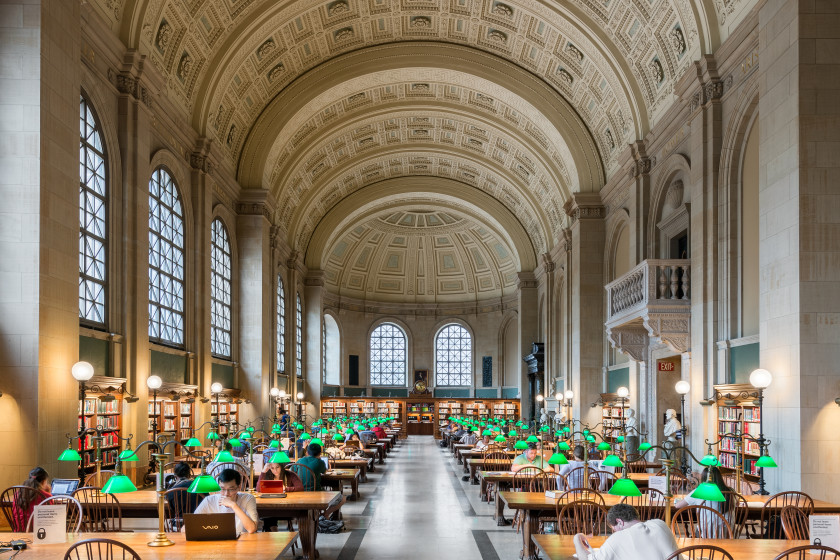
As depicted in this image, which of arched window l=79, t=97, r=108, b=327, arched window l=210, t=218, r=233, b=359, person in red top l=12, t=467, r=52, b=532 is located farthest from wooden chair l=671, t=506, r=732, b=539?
arched window l=210, t=218, r=233, b=359

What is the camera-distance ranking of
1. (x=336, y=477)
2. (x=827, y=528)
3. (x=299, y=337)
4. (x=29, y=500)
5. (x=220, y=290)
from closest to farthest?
(x=827, y=528)
(x=29, y=500)
(x=336, y=477)
(x=220, y=290)
(x=299, y=337)

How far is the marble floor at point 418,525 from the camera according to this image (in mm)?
11242

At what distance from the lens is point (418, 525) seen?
44.9 feet

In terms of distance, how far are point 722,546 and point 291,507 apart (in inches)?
192

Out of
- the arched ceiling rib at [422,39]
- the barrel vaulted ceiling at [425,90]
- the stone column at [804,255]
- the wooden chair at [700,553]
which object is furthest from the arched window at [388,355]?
the wooden chair at [700,553]

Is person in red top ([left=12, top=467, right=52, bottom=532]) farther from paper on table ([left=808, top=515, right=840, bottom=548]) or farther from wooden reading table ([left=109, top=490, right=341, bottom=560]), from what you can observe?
paper on table ([left=808, top=515, right=840, bottom=548])

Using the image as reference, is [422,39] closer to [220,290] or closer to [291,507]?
[220,290]

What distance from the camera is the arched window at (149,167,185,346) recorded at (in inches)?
715

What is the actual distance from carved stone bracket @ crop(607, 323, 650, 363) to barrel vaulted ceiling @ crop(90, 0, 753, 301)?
16.8 feet

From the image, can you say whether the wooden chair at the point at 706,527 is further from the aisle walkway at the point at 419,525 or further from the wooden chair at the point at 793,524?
the aisle walkway at the point at 419,525

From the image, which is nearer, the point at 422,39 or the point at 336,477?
the point at 336,477

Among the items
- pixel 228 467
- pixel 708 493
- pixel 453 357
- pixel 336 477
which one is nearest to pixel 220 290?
pixel 336 477

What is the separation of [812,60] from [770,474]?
5937 mm

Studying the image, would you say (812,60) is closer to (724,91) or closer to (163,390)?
(724,91)
